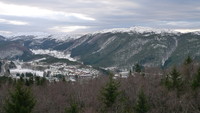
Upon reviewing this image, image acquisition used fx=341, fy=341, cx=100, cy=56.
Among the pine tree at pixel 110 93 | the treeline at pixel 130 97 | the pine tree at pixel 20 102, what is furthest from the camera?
the treeline at pixel 130 97

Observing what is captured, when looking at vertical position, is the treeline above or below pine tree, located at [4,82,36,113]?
below

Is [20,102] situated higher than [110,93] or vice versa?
[20,102]

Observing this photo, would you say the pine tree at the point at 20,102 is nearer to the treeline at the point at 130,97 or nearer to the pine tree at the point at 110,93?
the treeline at the point at 130,97

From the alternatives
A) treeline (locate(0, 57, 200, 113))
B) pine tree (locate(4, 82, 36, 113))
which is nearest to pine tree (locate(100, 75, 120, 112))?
treeline (locate(0, 57, 200, 113))

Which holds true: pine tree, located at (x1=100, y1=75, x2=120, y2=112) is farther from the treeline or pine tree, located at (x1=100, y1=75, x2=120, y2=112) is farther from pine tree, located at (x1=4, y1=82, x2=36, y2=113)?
pine tree, located at (x1=4, y1=82, x2=36, y2=113)

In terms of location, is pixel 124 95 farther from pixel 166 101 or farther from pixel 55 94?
pixel 55 94

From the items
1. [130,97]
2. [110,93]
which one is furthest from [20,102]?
[130,97]

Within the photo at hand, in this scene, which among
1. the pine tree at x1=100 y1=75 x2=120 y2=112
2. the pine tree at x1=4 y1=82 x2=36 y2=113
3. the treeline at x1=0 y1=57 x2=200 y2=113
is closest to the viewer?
the pine tree at x1=4 y1=82 x2=36 y2=113

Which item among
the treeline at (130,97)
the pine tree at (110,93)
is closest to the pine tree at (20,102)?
the treeline at (130,97)

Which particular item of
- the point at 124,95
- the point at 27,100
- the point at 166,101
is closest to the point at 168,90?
the point at 166,101

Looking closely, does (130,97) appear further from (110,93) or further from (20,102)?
(20,102)

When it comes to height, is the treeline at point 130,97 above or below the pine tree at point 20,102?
below
